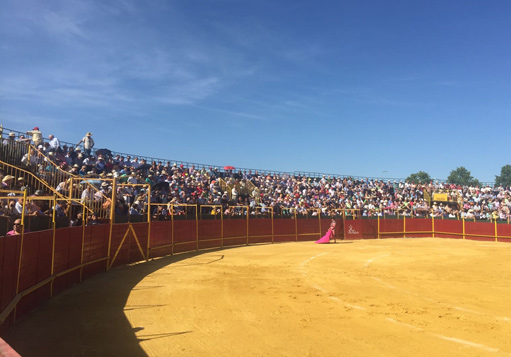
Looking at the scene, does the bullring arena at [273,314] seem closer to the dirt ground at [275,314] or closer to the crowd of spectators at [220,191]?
the dirt ground at [275,314]

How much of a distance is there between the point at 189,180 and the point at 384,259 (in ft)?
59.4

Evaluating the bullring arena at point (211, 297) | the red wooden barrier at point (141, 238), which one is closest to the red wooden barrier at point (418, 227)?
the red wooden barrier at point (141, 238)

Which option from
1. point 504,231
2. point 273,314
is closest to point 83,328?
point 273,314

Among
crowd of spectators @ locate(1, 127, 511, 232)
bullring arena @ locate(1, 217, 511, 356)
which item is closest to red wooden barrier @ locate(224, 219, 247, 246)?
crowd of spectators @ locate(1, 127, 511, 232)

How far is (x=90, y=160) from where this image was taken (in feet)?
79.5

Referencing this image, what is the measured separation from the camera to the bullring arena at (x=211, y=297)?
6480mm

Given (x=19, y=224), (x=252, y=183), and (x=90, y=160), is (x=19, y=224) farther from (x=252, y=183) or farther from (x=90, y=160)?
(x=252, y=183)

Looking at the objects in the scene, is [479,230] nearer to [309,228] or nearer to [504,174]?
[309,228]

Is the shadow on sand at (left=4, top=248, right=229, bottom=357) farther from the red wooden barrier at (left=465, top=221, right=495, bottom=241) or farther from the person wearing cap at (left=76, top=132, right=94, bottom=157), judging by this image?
the red wooden barrier at (left=465, top=221, right=495, bottom=241)

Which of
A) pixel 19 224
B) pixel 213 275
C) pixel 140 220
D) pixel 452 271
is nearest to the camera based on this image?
pixel 19 224

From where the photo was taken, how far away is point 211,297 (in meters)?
9.98

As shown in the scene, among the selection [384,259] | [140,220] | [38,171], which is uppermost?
[38,171]

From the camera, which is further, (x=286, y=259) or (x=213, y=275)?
(x=286, y=259)

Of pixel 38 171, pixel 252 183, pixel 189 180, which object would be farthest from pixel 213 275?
pixel 252 183
